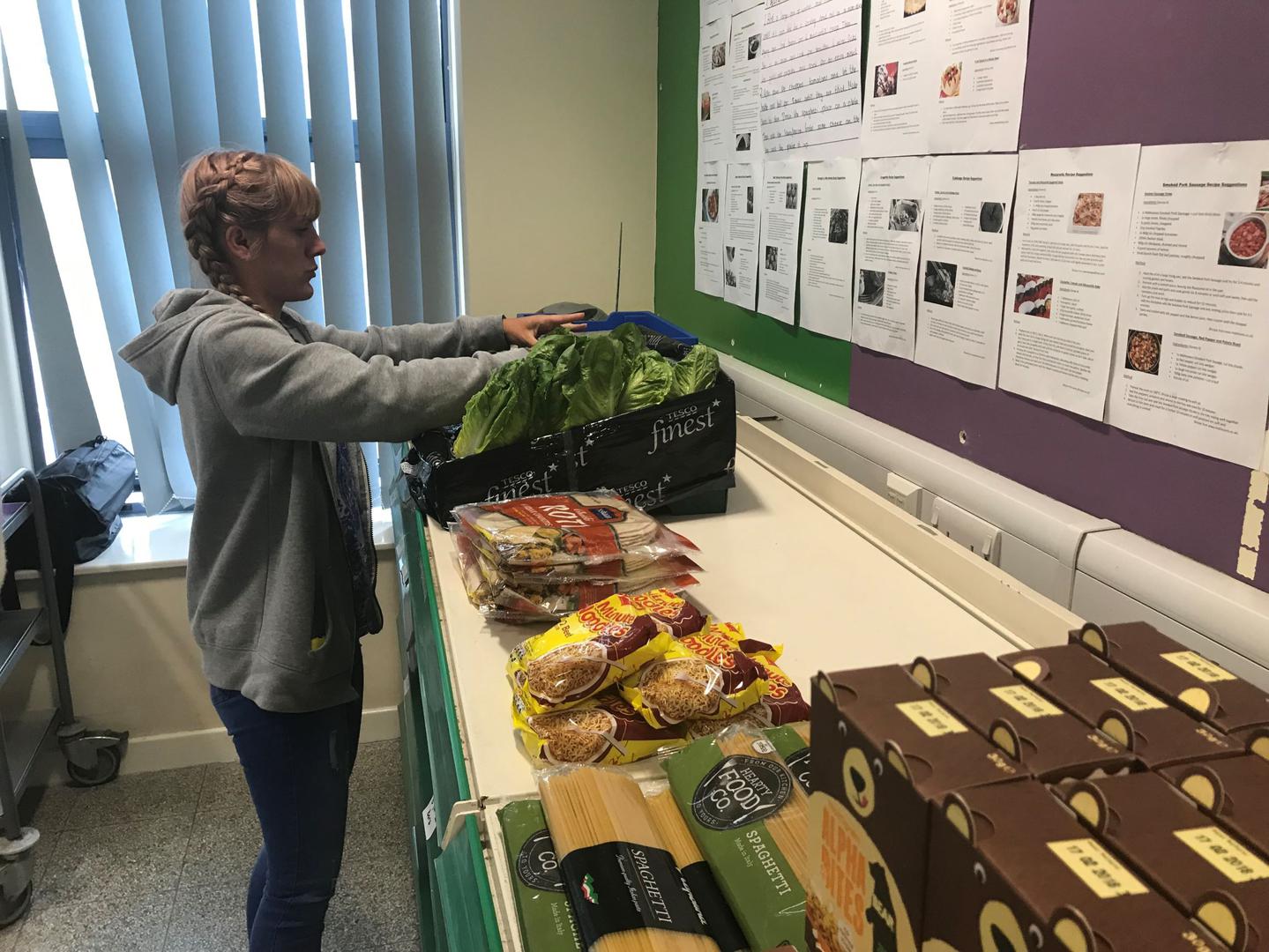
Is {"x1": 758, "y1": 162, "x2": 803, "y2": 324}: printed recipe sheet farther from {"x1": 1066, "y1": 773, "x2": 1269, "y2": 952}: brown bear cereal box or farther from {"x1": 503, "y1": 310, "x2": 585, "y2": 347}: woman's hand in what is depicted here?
{"x1": 1066, "y1": 773, "x2": 1269, "y2": 952}: brown bear cereal box

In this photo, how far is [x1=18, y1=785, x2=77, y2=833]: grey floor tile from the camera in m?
2.47

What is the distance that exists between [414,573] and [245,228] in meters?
0.59

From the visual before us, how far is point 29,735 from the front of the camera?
242 centimetres

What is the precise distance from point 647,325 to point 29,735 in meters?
1.90

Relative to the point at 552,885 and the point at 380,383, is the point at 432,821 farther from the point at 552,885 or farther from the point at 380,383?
the point at 380,383

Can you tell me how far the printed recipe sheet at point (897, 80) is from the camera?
5.06 feet

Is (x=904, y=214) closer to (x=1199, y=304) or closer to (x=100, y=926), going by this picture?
(x=1199, y=304)

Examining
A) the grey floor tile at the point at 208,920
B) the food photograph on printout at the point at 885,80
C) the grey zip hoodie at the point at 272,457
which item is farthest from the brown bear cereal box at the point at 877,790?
the grey floor tile at the point at 208,920

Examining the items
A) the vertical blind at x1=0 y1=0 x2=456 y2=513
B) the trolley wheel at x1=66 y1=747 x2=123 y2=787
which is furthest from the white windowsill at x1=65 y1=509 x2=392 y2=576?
the trolley wheel at x1=66 y1=747 x2=123 y2=787

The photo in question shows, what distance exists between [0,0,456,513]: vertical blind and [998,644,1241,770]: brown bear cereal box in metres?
2.24

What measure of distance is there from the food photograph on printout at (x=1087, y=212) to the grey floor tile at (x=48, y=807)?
271 centimetres

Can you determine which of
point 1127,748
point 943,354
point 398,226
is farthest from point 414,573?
point 398,226

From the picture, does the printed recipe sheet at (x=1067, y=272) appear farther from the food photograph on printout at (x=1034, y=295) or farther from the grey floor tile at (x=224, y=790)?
the grey floor tile at (x=224, y=790)

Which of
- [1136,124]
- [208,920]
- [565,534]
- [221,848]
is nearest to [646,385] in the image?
[565,534]
